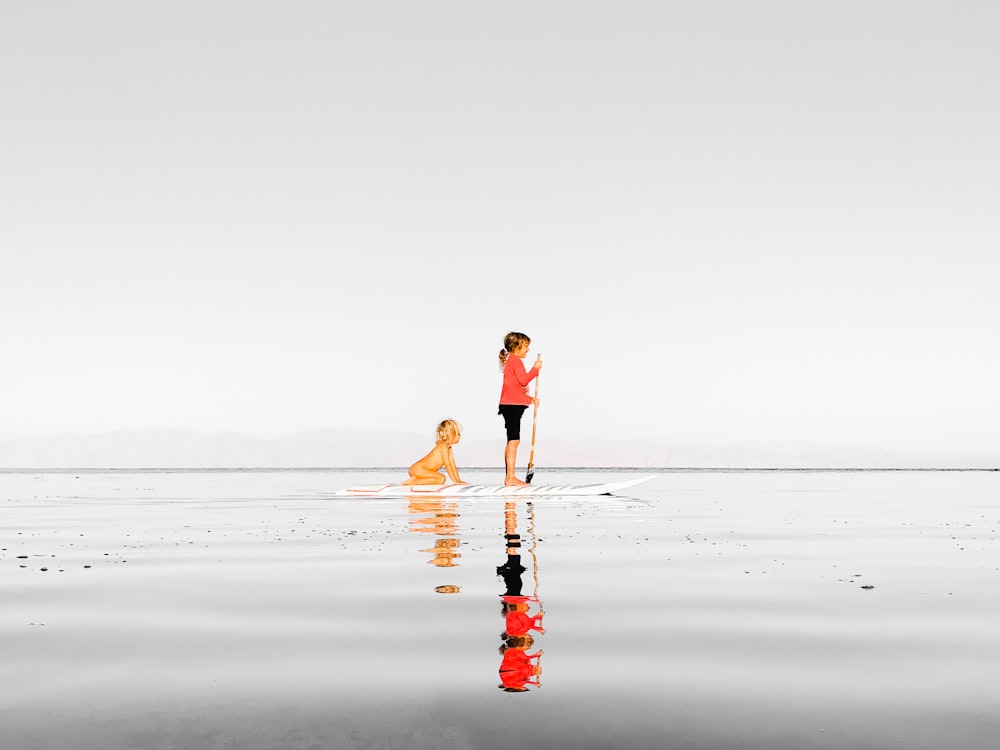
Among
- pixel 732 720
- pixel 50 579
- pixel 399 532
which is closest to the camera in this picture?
pixel 732 720

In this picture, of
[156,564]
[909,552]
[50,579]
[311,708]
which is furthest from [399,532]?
[311,708]

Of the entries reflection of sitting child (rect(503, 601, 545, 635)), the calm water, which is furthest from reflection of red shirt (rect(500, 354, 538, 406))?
reflection of sitting child (rect(503, 601, 545, 635))

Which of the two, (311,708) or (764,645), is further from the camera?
(764,645)

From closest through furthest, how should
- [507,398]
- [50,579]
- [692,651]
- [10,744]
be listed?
[10,744], [692,651], [50,579], [507,398]

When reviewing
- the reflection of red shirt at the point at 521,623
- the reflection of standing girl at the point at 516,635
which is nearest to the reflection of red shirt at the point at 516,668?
the reflection of standing girl at the point at 516,635

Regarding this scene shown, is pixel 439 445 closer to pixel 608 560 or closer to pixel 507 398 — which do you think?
pixel 507 398

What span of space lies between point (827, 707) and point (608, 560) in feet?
14.8

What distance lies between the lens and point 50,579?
672cm

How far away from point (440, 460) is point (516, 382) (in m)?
2.24

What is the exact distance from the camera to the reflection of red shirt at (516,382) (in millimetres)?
17938

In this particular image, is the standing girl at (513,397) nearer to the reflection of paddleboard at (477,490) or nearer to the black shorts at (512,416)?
the black shorts at (512,416)

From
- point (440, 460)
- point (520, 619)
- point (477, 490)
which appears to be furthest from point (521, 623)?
point (440, 460)

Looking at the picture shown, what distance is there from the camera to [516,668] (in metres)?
3.73

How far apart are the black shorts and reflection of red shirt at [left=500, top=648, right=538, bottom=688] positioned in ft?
45.5
